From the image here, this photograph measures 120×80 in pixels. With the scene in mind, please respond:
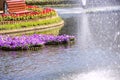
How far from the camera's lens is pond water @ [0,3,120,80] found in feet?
65.7

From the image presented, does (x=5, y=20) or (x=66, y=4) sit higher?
(x=5, y=20)

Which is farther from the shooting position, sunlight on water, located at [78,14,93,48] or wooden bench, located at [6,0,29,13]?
wooden bench, located at [6,0,29,13]

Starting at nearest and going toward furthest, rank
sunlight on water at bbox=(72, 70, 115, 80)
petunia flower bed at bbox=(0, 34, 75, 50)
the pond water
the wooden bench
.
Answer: sunlight on water at bbox=(72, 70, 115, 80) < the pond water < petunia flower bed at bbox=(0, 34, 75, 50) < the wooden bench

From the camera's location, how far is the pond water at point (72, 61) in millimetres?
20038

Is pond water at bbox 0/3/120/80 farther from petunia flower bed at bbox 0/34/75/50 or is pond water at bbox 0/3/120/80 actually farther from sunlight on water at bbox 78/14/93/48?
petunia flower bed at bbox 0/34/75/50

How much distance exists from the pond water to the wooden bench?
9810mm

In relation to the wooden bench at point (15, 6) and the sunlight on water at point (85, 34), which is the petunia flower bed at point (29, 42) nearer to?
the sunlight on water at point (85, 34)

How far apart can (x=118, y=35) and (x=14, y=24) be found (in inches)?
345

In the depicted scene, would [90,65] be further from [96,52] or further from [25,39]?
[25,39]

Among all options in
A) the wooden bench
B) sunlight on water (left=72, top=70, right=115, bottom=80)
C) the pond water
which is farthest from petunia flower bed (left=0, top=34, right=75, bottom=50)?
the wooden bench

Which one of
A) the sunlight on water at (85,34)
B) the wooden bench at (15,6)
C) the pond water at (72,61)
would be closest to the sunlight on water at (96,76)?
the pond water at (72,61)

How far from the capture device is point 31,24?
36281 mm

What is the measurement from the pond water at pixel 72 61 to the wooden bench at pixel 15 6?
9.81 meters

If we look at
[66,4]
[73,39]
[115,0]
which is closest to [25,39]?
[73,39]
